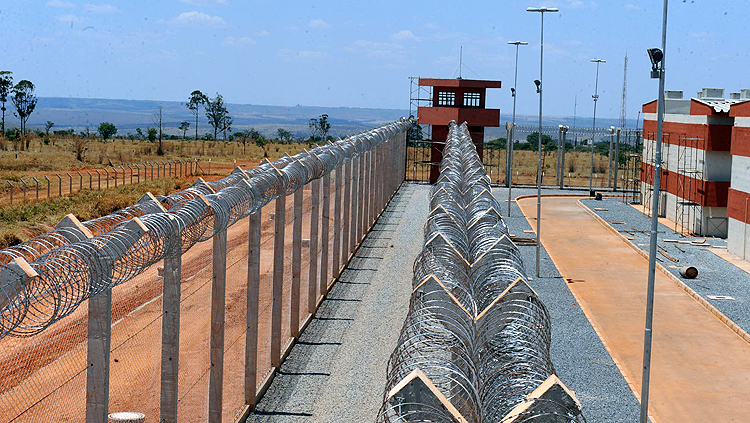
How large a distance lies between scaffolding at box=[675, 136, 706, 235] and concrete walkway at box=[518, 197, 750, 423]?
5703mm

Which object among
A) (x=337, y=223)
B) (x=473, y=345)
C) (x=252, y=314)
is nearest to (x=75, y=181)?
(x=337, y=223)

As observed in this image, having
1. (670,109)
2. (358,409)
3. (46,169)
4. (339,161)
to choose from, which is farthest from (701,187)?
(46,169)

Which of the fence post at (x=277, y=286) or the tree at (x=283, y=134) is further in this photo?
the tree at (x=283, y=134)

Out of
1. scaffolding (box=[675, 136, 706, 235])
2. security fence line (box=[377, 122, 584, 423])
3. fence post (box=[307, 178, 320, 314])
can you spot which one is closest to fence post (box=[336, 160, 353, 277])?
fence post (box=[307, 178, 320, 314])

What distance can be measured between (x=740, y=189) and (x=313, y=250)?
61.2ft

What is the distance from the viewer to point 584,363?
1524 centimetres

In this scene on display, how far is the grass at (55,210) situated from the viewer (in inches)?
989

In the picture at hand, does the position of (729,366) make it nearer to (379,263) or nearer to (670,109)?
(379,263)

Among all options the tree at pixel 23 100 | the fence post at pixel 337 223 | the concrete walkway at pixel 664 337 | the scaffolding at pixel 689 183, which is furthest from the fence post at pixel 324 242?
the tree at pixel 23 100

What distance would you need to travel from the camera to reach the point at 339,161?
1698cm

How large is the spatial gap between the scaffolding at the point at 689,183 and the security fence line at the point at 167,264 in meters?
22.1

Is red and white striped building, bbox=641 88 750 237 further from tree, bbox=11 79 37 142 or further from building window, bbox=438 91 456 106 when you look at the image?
tree, bbox=11 79 37 142

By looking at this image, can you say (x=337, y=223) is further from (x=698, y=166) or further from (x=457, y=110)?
(x=457, y=110)

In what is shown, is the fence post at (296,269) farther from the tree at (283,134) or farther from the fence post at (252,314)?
the tree at (283,134)
